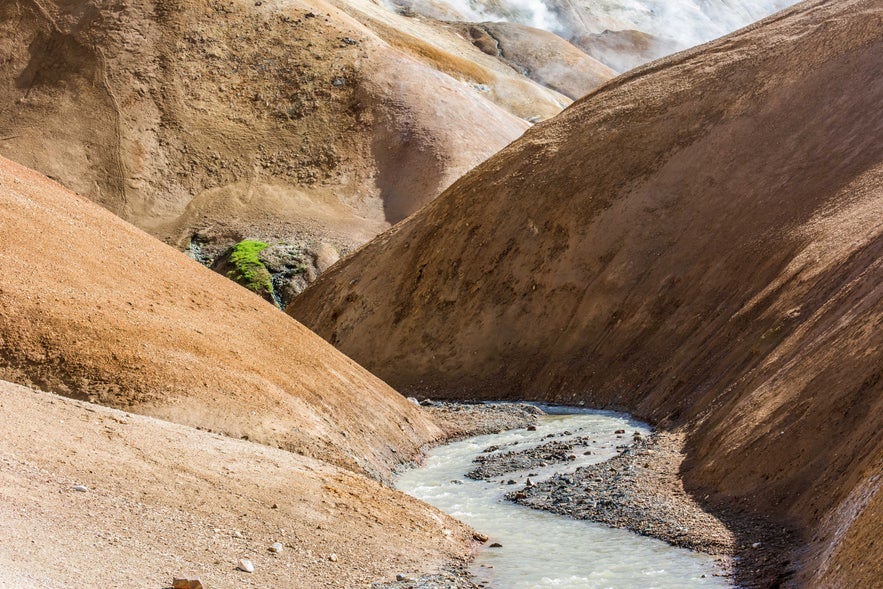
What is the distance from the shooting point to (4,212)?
19.1 metres

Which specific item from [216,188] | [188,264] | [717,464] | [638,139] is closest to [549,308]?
[638,139]

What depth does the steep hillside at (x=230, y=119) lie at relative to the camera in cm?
5350

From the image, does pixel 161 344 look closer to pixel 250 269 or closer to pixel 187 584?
pixel 187 584

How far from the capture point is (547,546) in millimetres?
14797

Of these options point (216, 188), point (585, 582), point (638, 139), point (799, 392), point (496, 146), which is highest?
point (496, 146)

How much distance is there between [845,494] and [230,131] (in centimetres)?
4719

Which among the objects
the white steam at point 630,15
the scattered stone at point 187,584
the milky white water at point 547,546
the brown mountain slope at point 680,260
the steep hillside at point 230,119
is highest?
the white steam at point 630,15

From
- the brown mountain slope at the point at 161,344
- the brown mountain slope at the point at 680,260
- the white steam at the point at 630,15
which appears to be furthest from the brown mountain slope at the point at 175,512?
the white steam at the point at 630,15

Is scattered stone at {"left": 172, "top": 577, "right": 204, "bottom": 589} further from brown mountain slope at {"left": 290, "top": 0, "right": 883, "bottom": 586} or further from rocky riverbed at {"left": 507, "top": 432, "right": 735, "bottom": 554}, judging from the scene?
brown mountain slope at {"left": 290, "top": 0, "right": 883, "bottom": 586}

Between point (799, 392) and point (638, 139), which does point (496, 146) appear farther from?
point (799, 392)

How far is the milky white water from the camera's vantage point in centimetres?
1319

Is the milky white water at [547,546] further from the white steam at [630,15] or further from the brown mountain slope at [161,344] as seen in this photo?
the white steam at [630,15]

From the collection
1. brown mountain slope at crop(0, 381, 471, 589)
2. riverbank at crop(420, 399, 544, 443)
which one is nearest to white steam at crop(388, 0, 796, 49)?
riverbank at crop(420, 399, 544, 443)

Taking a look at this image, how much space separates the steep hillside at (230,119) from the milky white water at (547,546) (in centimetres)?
3192
